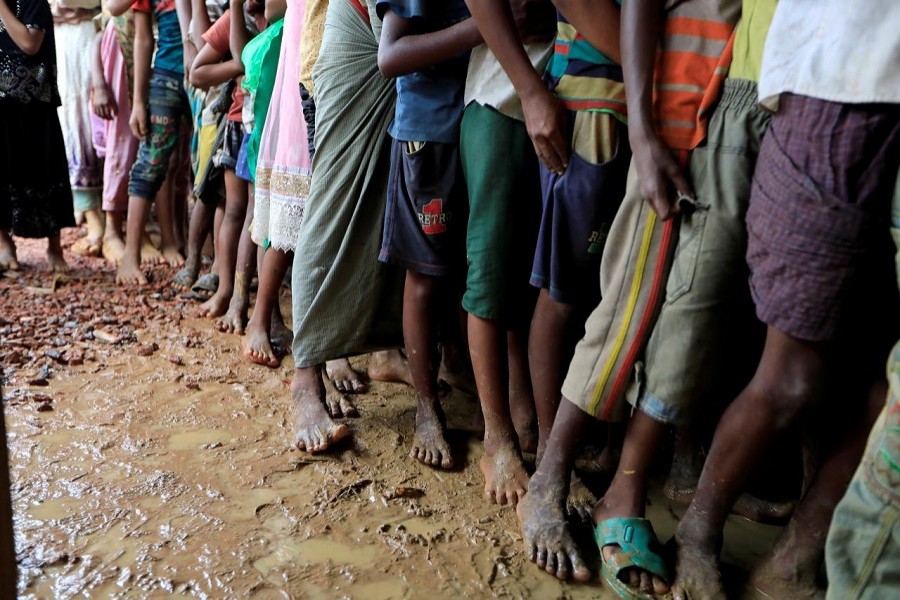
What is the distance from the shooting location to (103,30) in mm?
5398

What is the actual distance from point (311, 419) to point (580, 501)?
0.99 m

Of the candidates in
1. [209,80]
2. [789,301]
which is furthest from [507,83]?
[209,80]

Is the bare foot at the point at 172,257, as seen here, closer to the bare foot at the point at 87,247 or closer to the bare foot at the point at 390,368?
the bare foot at the point at 87,247

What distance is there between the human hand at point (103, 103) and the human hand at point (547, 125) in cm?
418

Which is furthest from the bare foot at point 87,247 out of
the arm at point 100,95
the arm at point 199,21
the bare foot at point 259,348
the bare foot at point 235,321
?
the bare foot at point 259,348

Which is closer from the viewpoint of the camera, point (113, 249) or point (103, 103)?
point (103, 103)

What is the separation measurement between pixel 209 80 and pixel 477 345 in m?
2.43

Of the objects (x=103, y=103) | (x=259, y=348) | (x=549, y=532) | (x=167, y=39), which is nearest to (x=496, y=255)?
(x=549, y=532)

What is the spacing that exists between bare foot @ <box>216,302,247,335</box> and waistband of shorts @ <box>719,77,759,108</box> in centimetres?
271

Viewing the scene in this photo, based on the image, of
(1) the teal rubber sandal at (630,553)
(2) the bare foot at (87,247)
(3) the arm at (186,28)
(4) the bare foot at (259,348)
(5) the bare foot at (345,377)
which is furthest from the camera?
(2) the bare foot at (87,247)

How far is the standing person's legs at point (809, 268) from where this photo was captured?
1450 millimetres

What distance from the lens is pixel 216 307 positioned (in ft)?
13.1

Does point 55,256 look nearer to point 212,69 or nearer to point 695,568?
point 212,69

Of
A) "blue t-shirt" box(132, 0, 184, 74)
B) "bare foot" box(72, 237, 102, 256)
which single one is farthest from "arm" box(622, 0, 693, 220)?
"bare foot" box(72, 237, 102, 256)
